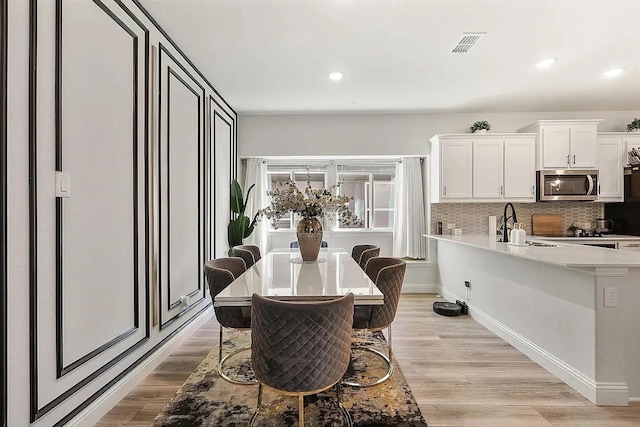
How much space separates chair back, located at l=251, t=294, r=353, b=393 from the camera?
59.7 inches

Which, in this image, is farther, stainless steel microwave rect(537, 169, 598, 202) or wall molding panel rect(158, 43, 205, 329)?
stainless steel microwave rect(537, 169, 598, 202)

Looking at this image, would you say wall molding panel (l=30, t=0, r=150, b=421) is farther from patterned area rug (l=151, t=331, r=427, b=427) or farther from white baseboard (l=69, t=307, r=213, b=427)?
patterned area rug (l=151, t=331, r=427, b=427)

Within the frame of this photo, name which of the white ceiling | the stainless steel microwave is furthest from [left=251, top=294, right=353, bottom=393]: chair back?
the stainless steel microwave

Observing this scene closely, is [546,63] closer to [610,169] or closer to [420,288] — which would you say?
[610,169]

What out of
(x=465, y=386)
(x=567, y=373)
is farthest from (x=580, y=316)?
(x=465, y=386)

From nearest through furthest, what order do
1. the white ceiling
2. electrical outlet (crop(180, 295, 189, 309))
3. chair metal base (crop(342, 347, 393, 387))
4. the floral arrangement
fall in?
chair metal base (crop(342, 347, 393, 387)) < the white ceiling < the floral arrangement < electrical outlet (crop(180, 295, 189, 309))

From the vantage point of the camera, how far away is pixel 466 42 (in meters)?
3.04

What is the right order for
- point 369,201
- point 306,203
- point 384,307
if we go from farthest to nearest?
1. point 369,201
2. point 306,203
3. point 384,307

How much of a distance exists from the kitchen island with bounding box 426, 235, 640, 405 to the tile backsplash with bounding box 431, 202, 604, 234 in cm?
188

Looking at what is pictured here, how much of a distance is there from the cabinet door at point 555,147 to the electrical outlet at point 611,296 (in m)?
2.96

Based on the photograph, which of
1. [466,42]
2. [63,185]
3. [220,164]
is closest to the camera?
[63,185]

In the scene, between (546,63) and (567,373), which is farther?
(546,63)

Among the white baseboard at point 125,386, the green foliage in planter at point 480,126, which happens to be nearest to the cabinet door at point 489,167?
the green foliage in planter at point 480,126

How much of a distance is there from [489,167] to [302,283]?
3.91 meters
